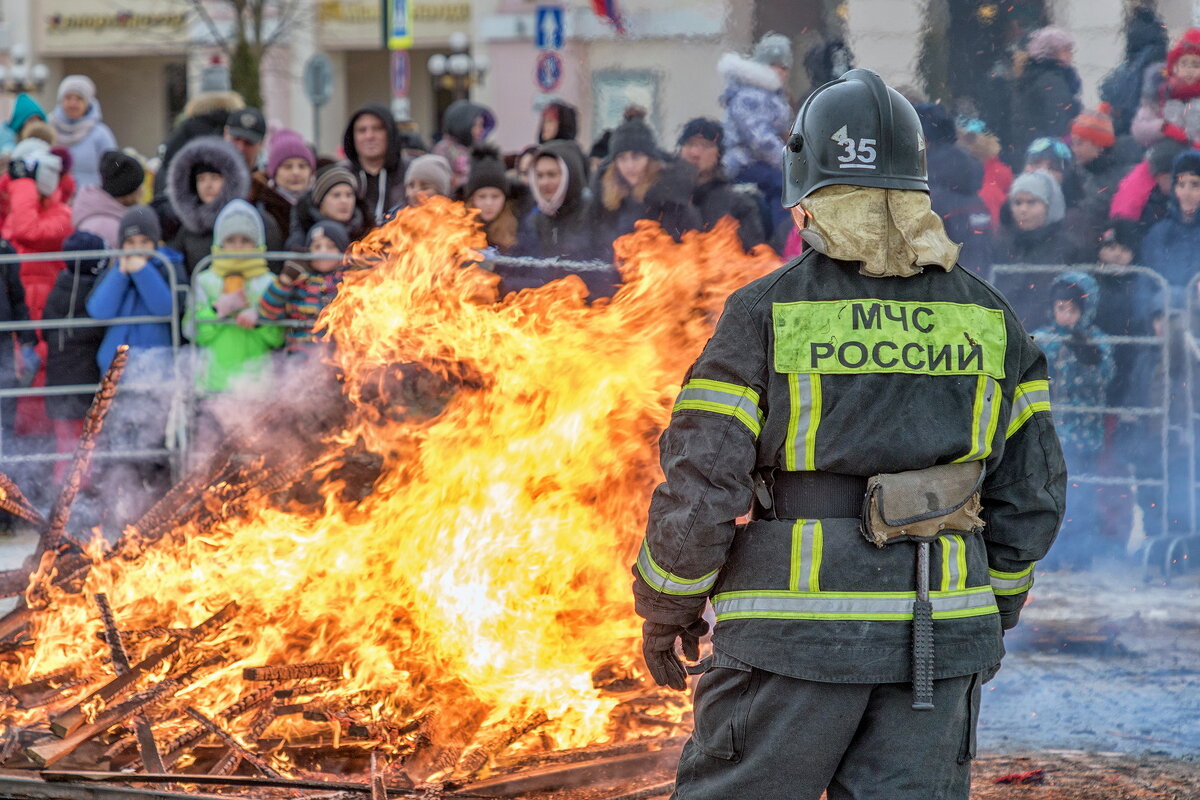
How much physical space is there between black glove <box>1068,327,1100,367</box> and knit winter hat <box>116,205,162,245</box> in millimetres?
5198

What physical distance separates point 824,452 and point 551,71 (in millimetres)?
7033

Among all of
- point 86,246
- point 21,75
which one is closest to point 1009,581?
point 86,246

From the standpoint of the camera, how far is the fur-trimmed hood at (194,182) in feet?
27.8

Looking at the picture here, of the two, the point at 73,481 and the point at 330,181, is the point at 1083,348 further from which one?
→ the point at 73,481

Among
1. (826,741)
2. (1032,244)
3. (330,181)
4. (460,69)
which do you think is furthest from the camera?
(460,69)

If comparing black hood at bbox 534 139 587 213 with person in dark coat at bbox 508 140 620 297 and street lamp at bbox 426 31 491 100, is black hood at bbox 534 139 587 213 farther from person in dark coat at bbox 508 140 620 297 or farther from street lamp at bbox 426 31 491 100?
street lamp at bbox 426 31 491 100

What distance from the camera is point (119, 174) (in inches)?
366

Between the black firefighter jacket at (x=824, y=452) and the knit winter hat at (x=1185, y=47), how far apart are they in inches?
184

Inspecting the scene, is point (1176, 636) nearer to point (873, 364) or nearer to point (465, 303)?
point (465, 303)

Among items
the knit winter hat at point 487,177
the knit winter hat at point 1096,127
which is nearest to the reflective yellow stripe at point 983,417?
the knit winter hat at point 1096,127

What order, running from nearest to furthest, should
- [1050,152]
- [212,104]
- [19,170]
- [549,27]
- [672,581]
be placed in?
[672,581]
[1050,152]
[19,170]
[212,104]
[549,27]

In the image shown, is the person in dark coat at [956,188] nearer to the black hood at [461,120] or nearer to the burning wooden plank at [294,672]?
the burning wooden plank at [294,672]

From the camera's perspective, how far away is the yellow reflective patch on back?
285cm

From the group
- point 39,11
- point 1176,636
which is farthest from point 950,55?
point 39,11
